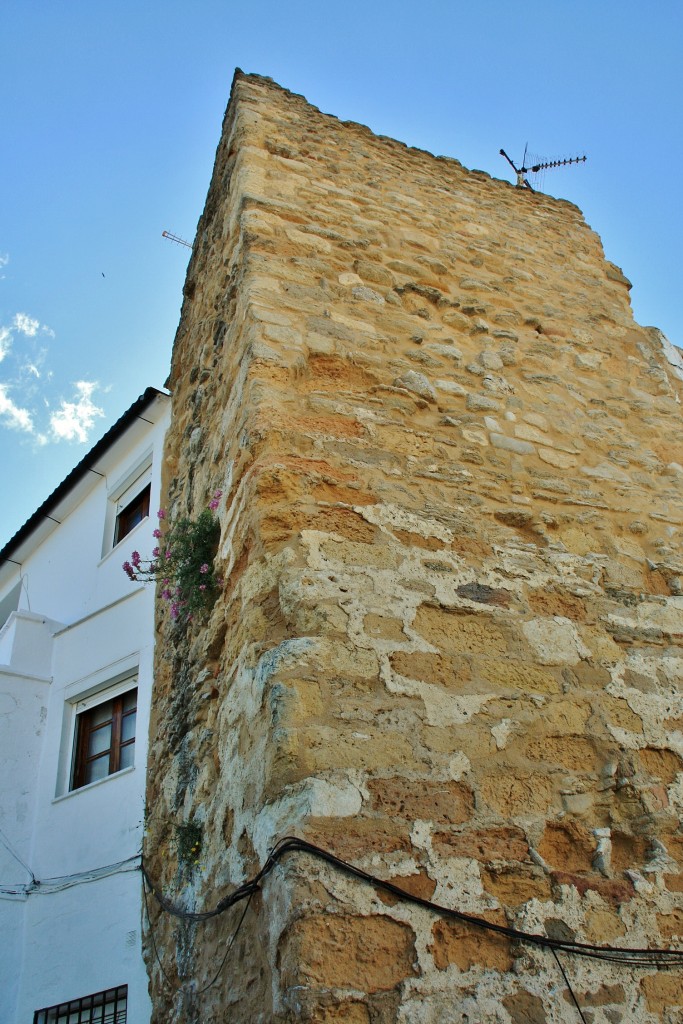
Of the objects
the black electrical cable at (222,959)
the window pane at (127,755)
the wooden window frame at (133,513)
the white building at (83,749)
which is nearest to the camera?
the black electrical cable at (222,959)

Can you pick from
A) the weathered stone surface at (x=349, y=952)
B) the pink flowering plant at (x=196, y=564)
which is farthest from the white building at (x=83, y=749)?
the weathered stone surface at (x=349, y=952)

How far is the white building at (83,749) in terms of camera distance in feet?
12.1

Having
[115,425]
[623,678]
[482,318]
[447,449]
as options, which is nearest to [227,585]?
[447,449]

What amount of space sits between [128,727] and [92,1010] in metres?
1.40

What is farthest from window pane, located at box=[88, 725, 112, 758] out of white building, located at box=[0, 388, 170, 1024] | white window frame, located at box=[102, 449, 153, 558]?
white window frame, located at box=[102, 449, 153, 558]

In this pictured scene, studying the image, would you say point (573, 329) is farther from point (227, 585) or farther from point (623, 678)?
point (227, 585)

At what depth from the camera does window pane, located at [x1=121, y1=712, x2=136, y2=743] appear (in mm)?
4465

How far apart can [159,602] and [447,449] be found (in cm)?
206

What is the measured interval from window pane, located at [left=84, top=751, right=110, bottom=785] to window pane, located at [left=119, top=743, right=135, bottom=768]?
0.14 metres

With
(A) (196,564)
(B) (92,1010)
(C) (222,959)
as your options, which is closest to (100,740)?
(B) (92,1010)

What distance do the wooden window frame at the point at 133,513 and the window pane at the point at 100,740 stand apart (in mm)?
1466

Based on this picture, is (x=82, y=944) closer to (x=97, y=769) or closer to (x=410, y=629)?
(x=97, y=769)

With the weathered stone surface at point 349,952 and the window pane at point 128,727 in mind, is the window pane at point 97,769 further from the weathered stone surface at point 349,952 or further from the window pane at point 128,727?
the weathered stone surface at point 349,952

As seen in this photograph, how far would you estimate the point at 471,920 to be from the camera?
1959mm
